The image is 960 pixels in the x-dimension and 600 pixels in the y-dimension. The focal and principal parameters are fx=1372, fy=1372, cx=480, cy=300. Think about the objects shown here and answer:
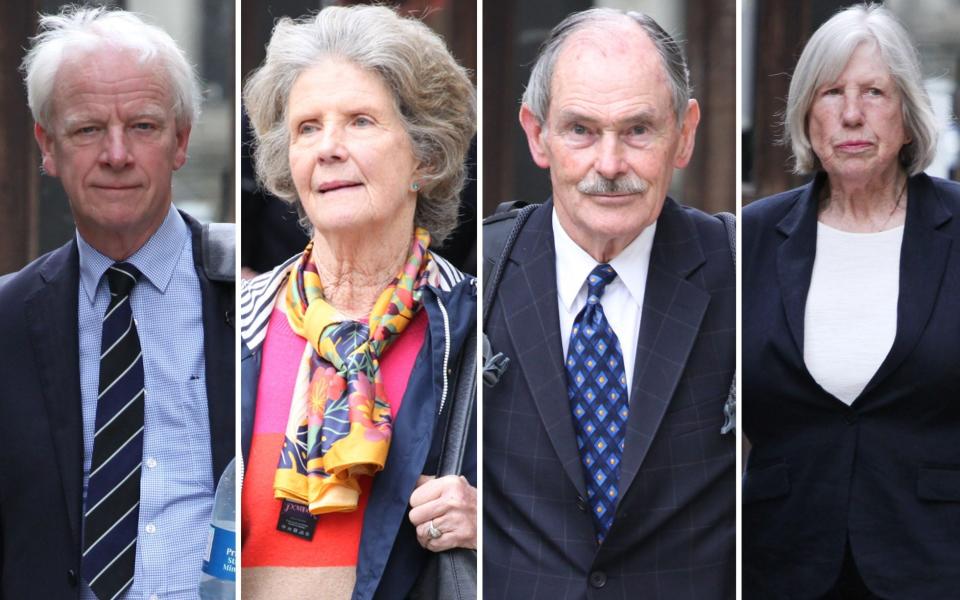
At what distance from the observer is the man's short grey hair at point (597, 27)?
156 inches

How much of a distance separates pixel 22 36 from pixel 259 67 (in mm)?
732

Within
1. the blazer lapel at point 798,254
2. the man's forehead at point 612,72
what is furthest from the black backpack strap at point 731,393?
the man's forehead at point 612,72

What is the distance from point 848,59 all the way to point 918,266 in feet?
2.10

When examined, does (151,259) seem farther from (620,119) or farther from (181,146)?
(620,119)

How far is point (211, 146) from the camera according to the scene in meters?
4.09

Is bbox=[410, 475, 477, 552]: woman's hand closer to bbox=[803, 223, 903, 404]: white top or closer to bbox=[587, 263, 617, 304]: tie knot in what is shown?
bbox=[587, 263, 617, 304]: tie knot

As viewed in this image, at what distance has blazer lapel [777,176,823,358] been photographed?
401 centimetres

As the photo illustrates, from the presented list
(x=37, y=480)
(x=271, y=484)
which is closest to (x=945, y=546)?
(x=271, y=484)

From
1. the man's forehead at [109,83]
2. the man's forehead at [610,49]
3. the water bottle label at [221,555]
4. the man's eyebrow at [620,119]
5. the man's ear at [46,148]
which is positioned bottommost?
the water bottle label at [221,555]

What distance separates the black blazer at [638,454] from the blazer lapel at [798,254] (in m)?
0.16

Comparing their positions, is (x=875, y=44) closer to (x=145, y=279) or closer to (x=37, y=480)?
(x=145, y=279)

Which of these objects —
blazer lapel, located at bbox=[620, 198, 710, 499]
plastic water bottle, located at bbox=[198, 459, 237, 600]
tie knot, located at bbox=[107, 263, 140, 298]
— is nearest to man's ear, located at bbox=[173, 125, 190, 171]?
tie knot, located at bbox=[107, 263, 140, 298]

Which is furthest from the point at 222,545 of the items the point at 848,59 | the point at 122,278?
the point at 848,59

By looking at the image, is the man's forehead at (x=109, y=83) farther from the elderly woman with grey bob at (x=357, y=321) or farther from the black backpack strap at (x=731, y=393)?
the black backpack strap at (x=731, y=393)
